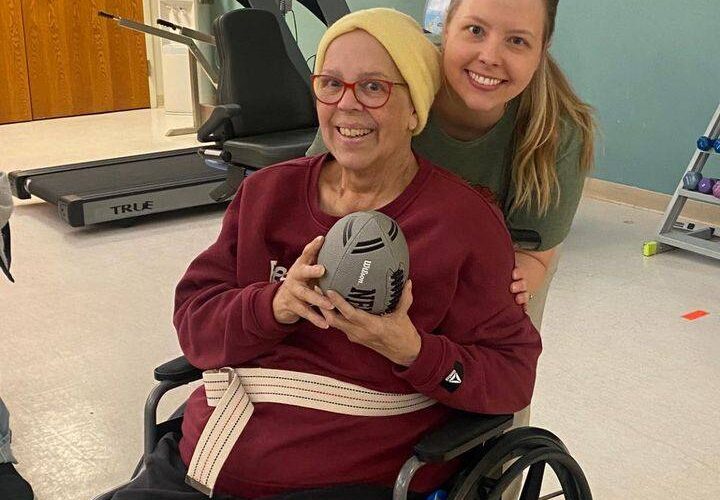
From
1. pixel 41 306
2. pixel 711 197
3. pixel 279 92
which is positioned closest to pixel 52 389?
pixel 41 306

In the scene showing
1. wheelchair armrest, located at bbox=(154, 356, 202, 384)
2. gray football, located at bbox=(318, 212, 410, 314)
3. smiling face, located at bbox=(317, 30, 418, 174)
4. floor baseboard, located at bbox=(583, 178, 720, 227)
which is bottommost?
floor baseboard, located at bbox=(583, 178, 720, 227)

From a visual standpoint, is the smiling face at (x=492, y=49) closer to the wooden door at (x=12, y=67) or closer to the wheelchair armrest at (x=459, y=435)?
the wheelchair armrest at (x=459, y=435)

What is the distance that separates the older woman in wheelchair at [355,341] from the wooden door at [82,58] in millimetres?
6697

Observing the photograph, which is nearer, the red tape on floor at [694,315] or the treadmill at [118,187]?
the red tape on floor at [694,315]

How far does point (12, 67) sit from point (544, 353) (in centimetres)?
593

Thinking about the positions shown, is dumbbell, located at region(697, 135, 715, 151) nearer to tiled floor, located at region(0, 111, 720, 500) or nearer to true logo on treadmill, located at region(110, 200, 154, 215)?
tiled floor, located at region(0, 111, 720, 500)

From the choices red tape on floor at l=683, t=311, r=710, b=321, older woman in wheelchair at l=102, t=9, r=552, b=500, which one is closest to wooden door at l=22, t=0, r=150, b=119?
red tape on floor at l=683, t=311, r=710, b=321

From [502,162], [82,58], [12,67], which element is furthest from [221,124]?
[82,58]

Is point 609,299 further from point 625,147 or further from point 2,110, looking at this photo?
point 2,110

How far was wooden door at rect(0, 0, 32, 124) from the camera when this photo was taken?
705 cm

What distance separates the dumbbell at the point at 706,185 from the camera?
3938 mm

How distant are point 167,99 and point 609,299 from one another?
4998 mm

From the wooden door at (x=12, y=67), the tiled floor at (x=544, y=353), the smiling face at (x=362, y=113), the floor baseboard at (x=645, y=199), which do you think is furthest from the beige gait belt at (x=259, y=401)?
the wooden door at (x=12, y=67)

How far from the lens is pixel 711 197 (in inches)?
154
